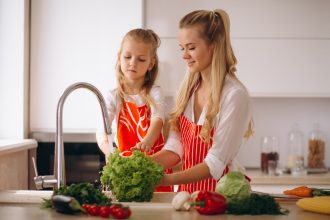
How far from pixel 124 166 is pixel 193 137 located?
46 cm

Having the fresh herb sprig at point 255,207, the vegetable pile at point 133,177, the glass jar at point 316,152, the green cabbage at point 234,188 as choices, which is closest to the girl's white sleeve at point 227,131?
the vegetable pile at point 133,177

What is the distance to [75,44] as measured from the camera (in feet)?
12.8

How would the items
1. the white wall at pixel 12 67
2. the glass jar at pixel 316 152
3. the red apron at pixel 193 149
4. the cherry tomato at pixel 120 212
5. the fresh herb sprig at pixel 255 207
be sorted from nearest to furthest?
the cherry tomato at pixel 120 212
the fresh herb sprig at pixel 255 207
the red apron at pixel 193 149
the white wall at pixel 12 67
the glass jar at pixel 316 152

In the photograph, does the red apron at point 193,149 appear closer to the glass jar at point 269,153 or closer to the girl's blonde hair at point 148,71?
the girl's blonde hair at point 148,71

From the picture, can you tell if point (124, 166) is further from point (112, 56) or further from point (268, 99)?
point (268, 99)

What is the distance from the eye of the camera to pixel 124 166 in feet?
7.01

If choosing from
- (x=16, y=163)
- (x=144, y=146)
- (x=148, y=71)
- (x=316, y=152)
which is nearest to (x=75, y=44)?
(x=16, y=163)

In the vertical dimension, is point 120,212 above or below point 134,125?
below

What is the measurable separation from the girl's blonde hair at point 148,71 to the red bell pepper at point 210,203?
3.65 ft

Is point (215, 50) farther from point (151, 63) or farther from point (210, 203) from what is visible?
point (210, 203)

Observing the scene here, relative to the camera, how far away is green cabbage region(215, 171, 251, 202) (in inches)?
74.2

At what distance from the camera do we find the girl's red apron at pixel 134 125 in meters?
2.91

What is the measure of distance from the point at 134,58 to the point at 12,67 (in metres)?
1.30

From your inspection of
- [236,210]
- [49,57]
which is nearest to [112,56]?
[49,57]
